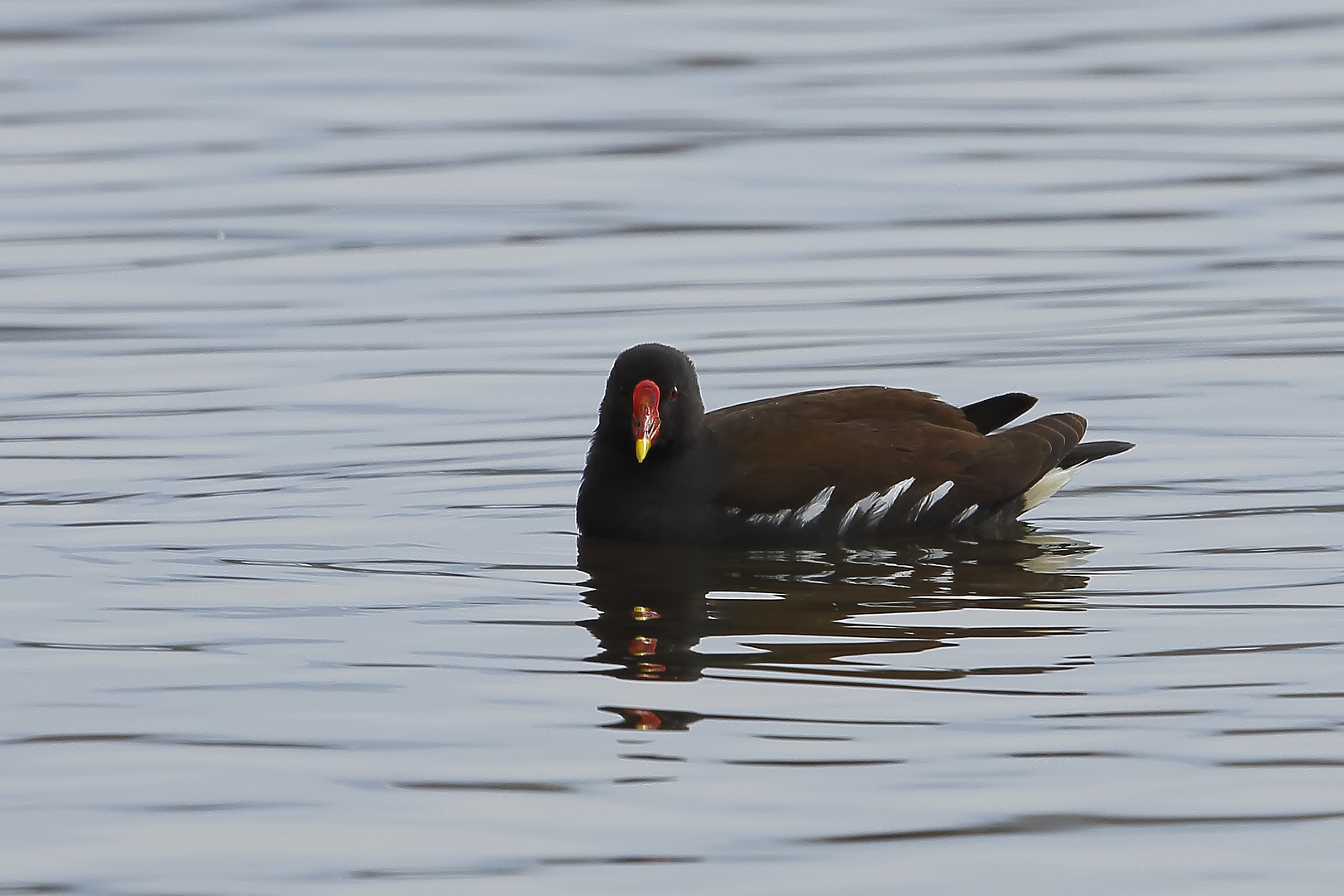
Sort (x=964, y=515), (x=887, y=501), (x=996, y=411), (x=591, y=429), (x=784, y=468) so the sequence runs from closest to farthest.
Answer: (x=784, y=468) → (x=887, y=501) → (x=964, y=515) → (x=996, y=411) → (x=591, y=429)

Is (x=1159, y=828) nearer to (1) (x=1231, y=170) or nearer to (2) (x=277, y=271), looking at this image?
(2) (x=277, y=271)

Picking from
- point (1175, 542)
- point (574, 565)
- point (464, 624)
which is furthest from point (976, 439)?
point (464, 624)

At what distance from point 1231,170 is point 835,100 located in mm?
3246

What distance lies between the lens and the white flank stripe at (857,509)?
9211 millimetres

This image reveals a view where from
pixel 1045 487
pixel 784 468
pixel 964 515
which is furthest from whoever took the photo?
pixel 1045 487

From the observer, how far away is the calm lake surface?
A: 5.99 metres

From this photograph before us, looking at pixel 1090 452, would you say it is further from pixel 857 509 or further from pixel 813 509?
pixel 813 509

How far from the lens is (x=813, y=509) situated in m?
9.15

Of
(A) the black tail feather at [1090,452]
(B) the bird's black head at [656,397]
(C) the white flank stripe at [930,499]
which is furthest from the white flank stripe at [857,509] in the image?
(A) the black tail feather at [1090,452]

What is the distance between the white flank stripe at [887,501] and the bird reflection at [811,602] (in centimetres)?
12

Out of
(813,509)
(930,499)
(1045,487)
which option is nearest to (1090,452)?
(1045,487)

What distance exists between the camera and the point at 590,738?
6.60 metres

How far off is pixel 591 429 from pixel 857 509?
6.64 ft

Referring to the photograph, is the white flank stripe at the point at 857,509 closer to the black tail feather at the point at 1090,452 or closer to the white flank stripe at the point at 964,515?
the white flank stripe at the point at 964,515
